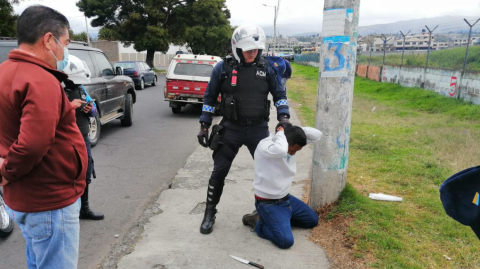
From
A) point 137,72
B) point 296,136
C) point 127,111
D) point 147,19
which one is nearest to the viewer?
point 296,136

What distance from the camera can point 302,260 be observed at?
3.28m

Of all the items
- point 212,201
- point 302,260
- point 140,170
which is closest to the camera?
point 302,260

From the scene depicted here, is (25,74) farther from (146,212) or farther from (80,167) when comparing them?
(146,212)

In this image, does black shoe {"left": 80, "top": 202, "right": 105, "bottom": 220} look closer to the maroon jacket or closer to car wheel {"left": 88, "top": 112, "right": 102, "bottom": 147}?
the maroon jacket

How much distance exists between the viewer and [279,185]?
3.58m

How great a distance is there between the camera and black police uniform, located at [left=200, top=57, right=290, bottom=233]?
3656 millimetres

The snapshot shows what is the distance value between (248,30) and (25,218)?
2.43 metres

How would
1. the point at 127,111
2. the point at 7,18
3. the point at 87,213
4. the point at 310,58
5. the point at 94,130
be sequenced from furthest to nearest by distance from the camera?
the point at 310,58, the point at 7,18, the point at 127,111, the point at 94,130, the point at 87,213

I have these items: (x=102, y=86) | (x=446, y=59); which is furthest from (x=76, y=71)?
(x=446, y=59)

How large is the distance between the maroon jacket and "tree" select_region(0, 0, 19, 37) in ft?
70.1

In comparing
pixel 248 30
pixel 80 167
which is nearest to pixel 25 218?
pixel 80 167

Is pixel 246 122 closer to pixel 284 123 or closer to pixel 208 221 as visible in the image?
pixel 284 123

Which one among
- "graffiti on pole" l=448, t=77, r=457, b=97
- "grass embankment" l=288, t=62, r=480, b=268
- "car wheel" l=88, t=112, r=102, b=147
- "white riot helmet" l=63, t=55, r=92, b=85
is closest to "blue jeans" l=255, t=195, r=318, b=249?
"grass embankment" l=288, t=62, r=480, b=268

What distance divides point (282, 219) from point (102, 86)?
548 cm
